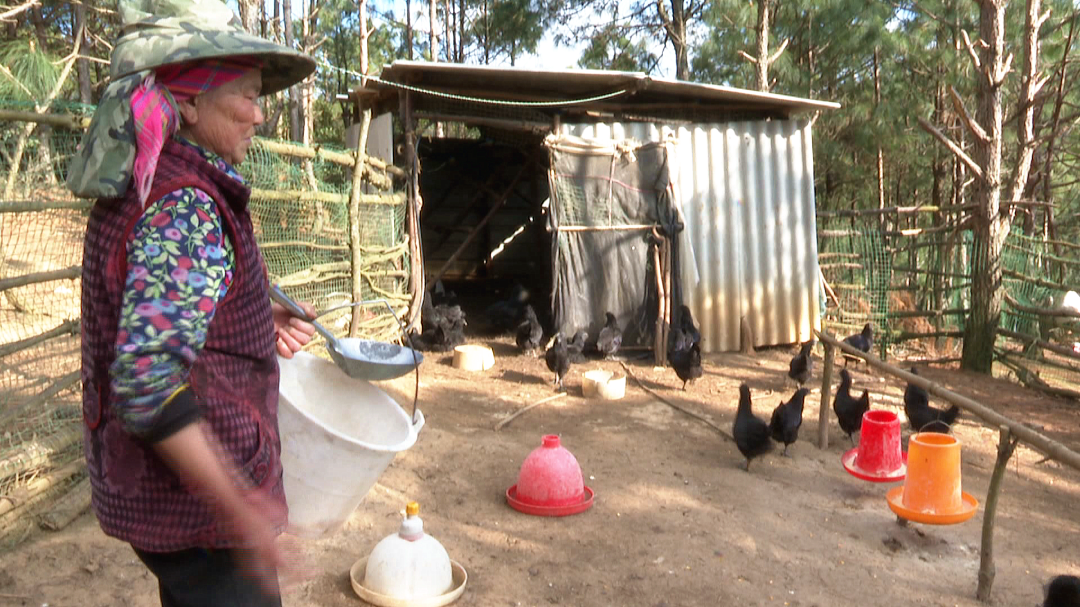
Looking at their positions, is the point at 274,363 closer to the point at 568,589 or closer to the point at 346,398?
the point at 346,398

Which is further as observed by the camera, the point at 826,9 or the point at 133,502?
the point at 826,9

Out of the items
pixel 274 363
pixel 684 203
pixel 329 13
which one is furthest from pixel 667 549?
pixel 329 13

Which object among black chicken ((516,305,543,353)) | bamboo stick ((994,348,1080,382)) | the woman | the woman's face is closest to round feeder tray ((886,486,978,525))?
the woman

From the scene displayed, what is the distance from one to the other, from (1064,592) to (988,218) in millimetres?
6419

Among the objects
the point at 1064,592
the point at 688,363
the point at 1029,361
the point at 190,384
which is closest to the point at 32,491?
the point at 190,384

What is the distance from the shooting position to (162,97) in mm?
1340

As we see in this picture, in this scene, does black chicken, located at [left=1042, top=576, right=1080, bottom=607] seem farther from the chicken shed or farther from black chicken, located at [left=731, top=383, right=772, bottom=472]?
the chicken shed

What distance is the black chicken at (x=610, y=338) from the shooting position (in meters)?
8.43

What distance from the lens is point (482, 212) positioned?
1451 centimetres

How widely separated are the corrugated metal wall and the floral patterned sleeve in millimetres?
7771

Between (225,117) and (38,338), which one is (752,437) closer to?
(38,338)

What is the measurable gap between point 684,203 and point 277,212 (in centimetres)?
470

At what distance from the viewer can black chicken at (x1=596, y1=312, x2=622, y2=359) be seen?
27.7 feet

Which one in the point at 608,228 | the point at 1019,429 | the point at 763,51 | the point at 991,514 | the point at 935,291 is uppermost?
the point at 763,51
